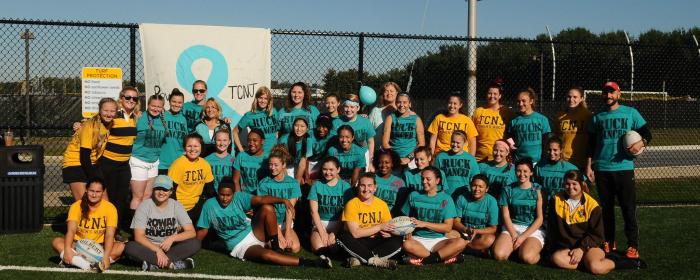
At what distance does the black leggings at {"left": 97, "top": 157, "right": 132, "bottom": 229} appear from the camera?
6.99 metres

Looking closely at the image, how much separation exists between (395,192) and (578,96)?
7.09ft

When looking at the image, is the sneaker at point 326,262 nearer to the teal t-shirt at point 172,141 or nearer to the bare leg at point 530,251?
the bare leg at point 530,251

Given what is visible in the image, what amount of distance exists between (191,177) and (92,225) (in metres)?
1.09

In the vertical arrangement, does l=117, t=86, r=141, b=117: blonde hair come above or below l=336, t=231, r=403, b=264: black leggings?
above

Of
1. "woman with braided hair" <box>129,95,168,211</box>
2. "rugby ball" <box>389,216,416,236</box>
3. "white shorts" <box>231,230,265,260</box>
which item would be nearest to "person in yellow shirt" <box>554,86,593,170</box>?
"rugby ball" <box>389,216,416,236</box>

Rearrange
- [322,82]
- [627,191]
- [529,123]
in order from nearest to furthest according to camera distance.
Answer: [627,191] → [529,123] → [322,82]

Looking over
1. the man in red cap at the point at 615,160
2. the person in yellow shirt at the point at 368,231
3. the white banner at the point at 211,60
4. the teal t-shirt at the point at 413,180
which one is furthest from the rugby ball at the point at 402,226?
the white banner at the point at 211,60

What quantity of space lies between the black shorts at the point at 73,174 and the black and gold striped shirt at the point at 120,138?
0.91 feet

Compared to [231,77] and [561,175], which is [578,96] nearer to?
[561,175]

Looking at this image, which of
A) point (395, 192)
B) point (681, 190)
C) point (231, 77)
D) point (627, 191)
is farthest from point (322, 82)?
point (681, 190)

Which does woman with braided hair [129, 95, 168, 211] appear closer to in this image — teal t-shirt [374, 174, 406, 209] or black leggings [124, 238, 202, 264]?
black leggings [124, 238, 202, 264]

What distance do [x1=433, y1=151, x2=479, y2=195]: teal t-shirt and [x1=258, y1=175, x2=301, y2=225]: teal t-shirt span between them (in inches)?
61.1

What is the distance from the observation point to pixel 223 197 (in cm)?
651

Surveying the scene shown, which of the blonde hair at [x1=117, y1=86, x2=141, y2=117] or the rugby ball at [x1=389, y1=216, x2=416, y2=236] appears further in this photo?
the blonde hair at [x1=117, y1=86, x2=141, y2=117]
